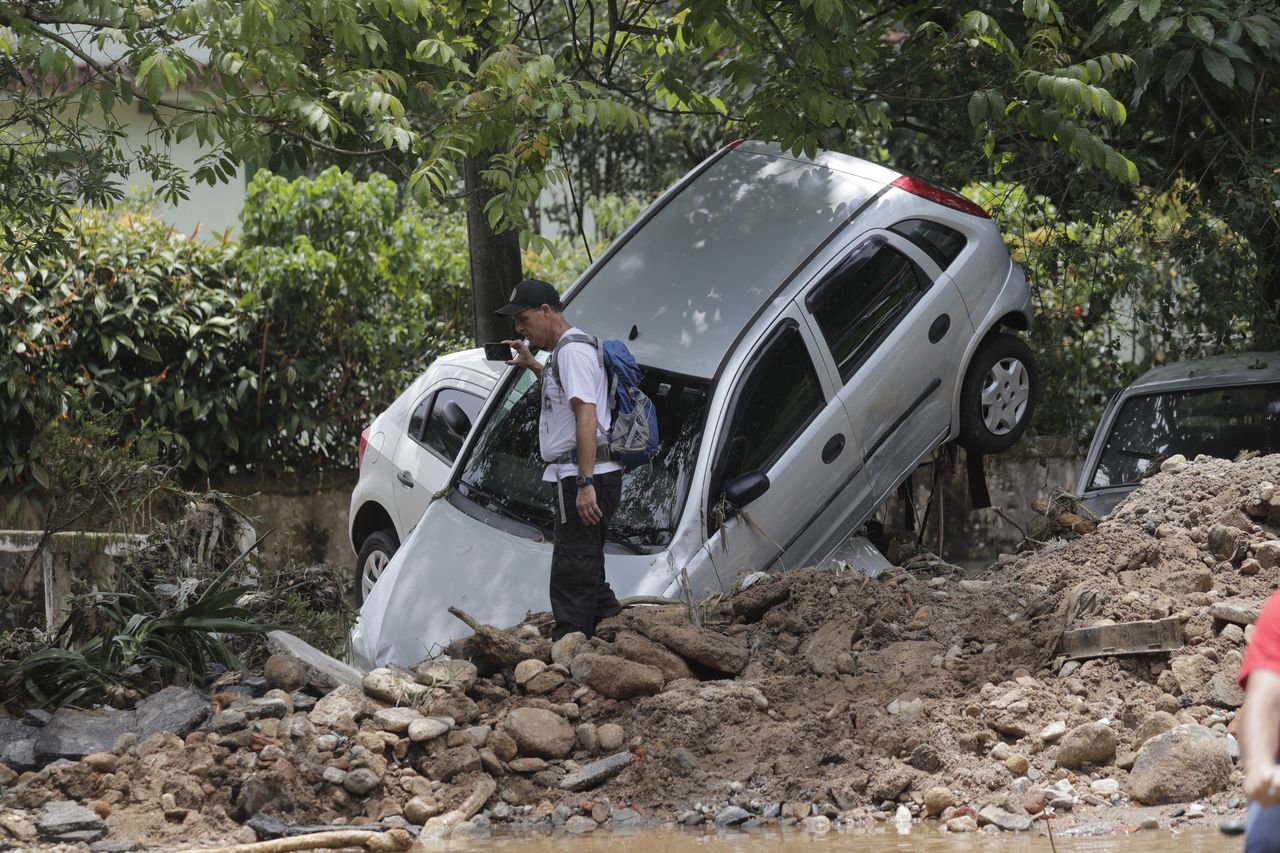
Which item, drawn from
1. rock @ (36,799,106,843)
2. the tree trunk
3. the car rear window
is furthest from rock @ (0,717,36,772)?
the car rear window

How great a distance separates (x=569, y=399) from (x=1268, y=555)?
3165 millimetres

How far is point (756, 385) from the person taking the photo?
7.53 m

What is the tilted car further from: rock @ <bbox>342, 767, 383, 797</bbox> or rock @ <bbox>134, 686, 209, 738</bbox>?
rock @ <bbox>134, 686, 209, 738</bbox>

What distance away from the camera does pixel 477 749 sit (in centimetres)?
606

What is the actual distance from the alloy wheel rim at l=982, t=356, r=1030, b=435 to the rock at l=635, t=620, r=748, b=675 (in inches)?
102

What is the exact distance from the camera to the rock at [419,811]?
573cm

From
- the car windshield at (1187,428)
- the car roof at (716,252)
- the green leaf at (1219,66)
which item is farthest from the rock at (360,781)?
the green leaf at (1219,66)

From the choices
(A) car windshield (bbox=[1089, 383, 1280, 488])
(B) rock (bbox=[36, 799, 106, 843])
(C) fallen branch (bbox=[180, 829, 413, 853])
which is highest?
(A) car windshield (bbox=[1089, 383, 1280, 488])

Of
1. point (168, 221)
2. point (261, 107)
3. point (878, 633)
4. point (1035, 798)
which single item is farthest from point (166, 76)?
point (168, 221)

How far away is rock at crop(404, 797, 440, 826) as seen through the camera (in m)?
5.73

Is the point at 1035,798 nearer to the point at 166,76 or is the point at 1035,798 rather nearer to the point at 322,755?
the point at 322,755

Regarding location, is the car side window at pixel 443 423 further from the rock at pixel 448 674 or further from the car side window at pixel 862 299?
the rock at pixel 448 674

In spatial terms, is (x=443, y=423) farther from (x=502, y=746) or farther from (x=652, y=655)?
(x=502, y=746)

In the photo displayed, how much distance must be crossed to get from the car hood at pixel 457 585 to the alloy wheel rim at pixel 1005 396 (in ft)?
7.71
